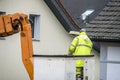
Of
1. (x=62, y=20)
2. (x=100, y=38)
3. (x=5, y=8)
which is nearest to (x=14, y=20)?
(x=100, y=38)

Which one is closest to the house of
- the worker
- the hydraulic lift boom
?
the worker

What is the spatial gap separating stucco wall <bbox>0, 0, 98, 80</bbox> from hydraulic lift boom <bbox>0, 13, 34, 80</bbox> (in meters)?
5.23

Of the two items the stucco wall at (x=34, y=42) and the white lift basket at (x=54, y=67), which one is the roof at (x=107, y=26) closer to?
the white lift basket at (x=54, y=67)

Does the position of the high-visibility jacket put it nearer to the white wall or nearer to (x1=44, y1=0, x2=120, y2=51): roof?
(x1=44, y1=0, x2=120, y2=51): roof

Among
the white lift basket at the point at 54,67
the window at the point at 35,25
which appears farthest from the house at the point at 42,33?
the white lift basket at the point at 54,67

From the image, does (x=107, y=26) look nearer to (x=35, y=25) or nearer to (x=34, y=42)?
(x=34, y=42)

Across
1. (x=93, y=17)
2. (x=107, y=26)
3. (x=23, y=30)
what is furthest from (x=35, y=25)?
(x=23, y=30)

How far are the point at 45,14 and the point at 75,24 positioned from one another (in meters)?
1.30

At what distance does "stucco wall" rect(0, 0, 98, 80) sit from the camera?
25453 millimetres

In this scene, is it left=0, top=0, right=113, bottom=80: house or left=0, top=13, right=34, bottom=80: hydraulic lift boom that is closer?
left=0, top=13, right=34, bottom=80: hydraulic lift boom

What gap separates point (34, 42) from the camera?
86.7ft

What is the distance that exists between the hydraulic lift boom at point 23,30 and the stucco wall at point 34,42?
206 inches

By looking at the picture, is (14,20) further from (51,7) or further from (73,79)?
(51,7)

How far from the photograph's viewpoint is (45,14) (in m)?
26.8
